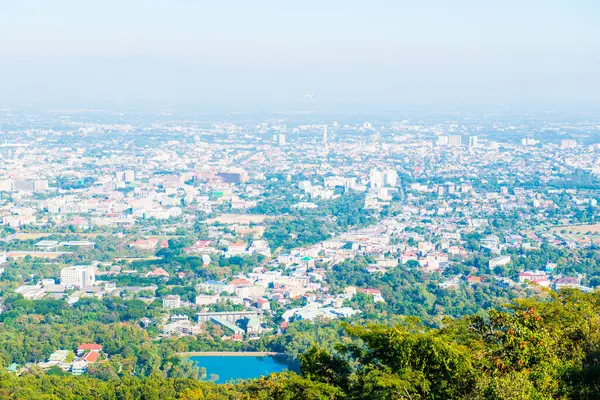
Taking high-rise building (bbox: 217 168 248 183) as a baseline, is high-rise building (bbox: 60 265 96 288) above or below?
below

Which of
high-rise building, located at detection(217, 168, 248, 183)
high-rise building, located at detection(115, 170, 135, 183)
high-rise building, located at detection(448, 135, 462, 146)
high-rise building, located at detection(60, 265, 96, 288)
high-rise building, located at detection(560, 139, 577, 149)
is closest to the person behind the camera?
high-rise building, located at detection(60, 265, 96, 288)

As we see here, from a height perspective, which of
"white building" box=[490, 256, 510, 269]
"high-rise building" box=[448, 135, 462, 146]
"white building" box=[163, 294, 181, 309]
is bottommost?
"white building" box=[163, 294, 181, 309]

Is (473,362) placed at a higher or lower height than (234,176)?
higher

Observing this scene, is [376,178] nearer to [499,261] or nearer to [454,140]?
[454,140]

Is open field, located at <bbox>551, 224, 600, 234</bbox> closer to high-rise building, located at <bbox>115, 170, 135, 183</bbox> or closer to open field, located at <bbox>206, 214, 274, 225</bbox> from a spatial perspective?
open field, located at <bbox>206, 214, 274, 225</bbox>

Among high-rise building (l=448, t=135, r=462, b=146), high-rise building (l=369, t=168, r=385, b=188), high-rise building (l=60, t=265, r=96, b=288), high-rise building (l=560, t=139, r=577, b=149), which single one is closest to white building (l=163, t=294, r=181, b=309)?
high-rise building (l=60, t=265, r=96, b=288)

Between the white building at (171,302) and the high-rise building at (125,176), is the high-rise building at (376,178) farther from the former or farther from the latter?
the white building at (171,302)

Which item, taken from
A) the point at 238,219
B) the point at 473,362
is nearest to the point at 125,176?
the point at 238,219

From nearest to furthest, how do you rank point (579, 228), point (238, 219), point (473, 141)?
point (579, 228) → point (238, 219) → point (473, 141)
